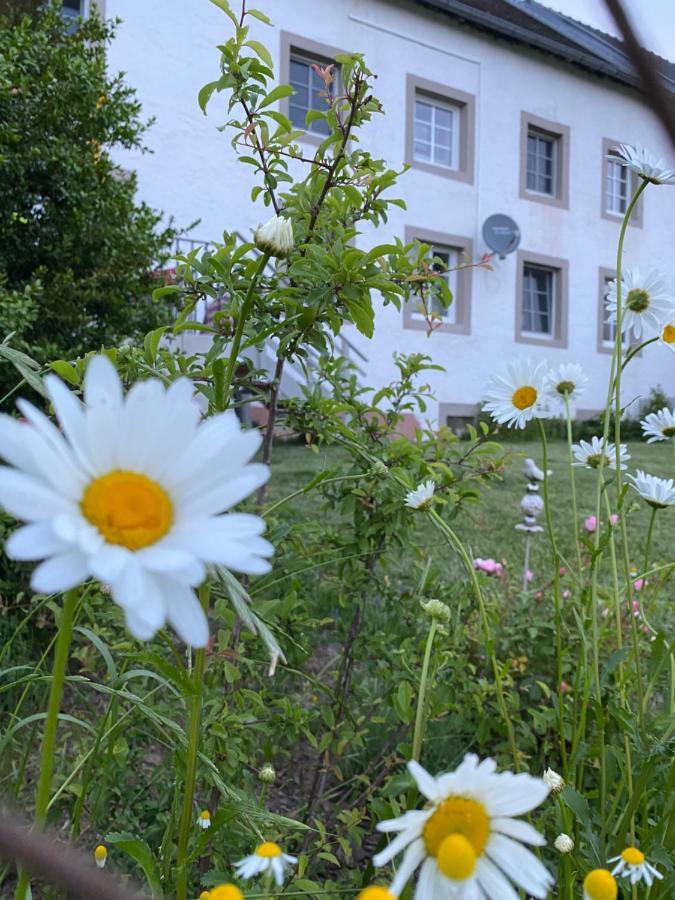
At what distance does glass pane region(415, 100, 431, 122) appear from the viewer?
912 centimetres

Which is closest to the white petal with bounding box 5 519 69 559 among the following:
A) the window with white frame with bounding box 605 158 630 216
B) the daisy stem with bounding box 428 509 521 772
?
the daisy stem with bounding box 428 509 521 772

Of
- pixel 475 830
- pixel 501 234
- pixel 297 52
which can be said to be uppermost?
pixel 297 52

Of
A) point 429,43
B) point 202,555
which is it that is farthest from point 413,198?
point 202,555

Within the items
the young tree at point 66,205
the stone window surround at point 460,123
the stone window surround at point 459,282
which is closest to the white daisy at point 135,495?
the young tree at point 66,205

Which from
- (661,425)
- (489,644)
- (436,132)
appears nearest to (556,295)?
(436,132)

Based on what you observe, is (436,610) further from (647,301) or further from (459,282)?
(459,282)

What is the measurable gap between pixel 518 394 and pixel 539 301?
9853 mm

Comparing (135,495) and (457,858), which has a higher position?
(135,495)

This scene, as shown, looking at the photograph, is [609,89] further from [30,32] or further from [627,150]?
[627,150]

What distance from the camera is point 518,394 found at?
1.06 metres

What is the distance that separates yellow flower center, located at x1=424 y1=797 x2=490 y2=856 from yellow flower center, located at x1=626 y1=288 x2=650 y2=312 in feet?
2.92

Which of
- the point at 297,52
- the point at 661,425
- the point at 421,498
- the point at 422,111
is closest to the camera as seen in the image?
the point at 421,498

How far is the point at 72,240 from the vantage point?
2582mm

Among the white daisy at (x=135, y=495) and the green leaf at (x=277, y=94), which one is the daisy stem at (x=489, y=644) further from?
the green leaf at (x=277, y=94)
